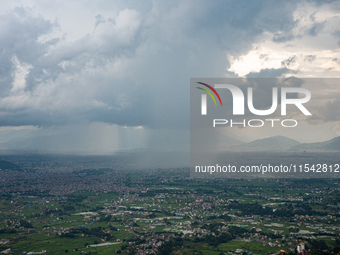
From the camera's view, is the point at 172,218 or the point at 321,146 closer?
the point at 172,218

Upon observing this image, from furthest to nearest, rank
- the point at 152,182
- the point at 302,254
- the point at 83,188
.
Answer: the point at 152,182
the point at 83,188
the point at 302,254

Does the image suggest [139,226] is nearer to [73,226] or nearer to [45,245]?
[73,226]

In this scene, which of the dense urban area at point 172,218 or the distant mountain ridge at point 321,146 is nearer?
the dense urban area at point 172,218

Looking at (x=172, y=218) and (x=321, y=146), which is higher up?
(x=321, y=146)

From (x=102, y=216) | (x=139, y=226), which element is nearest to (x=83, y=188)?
(x=102, y=216)

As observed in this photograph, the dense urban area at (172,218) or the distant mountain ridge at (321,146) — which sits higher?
the distant mountain ridge at (321,146)

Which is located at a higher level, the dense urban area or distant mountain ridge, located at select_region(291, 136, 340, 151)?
distant mountain ridge, located at select_region(291, 136, 340, 151)

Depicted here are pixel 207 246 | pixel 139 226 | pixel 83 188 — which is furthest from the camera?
pixel 83 188

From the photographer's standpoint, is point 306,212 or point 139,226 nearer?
point 139,226
